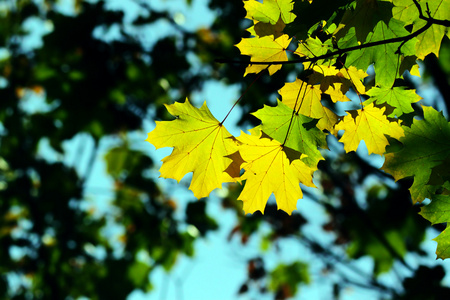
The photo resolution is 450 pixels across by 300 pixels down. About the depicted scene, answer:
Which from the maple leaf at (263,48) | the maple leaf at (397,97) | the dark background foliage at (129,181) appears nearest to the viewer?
the maple leaf at (397,97)

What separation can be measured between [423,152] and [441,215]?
262 millimetres

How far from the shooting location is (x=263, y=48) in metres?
1.62

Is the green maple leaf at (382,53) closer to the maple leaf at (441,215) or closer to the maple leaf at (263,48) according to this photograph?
the maple leaf at (263,48)

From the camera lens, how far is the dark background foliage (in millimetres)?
3641

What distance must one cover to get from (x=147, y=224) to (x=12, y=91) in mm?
2698

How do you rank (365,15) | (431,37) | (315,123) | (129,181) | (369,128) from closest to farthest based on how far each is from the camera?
(365,15), (315,123), (431,37), (369,128), (129,181)

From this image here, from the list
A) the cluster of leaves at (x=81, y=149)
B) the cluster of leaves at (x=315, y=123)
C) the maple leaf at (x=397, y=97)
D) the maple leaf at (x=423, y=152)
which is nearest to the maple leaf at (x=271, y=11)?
the cluster of leaves at (x=315, y=123)

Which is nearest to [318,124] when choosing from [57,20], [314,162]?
[314,162]

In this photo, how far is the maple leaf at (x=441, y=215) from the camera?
4.69 ft

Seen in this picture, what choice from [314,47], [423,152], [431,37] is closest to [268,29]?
[314,47]

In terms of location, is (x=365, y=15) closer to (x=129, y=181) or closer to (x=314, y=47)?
(x=314, y=47)

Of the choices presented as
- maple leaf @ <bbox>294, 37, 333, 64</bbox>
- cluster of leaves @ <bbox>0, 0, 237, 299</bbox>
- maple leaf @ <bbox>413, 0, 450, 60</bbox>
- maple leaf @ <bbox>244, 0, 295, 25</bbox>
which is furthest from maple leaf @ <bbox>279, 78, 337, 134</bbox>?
cluster of leaves @ <bbox>0, 0, 237, 299</bbox>

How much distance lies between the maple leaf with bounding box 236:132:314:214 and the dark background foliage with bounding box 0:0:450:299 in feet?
4.67

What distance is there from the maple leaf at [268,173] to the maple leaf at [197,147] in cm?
13
